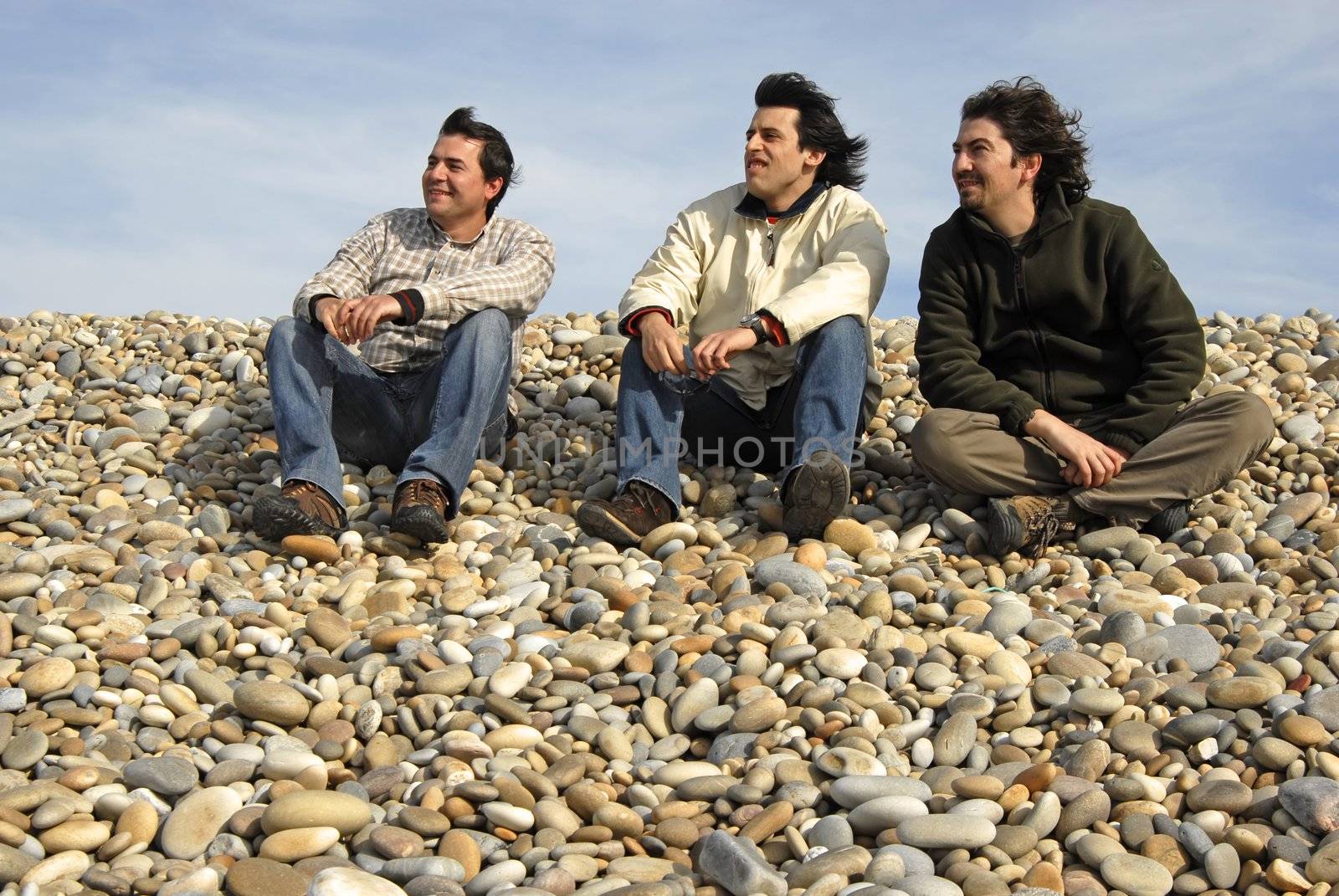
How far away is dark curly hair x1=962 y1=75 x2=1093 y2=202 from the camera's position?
5148mm

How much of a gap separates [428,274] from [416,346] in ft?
A: 1.06

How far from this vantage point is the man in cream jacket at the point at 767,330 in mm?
4918

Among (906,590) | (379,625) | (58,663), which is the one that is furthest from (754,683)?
(58,663)

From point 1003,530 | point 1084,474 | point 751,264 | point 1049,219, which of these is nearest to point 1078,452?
point 1084,474

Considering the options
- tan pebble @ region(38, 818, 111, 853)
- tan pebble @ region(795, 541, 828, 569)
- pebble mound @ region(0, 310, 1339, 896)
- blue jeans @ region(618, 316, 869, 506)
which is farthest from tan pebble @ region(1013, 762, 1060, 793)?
tan pebble @ region(38, 818, 111, 853)

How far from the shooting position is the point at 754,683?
3643 millimetres

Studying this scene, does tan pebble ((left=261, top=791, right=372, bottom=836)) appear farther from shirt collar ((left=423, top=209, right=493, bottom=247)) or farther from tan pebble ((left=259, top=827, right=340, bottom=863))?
shirt collar ((left=423, top=209, right=493, bottom=247))

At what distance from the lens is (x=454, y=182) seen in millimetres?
5672

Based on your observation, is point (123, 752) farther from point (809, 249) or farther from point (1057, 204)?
point (1057, 204)

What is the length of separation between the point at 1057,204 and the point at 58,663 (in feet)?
12.6

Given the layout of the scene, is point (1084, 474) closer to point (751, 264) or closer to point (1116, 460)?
point (1116, 460)

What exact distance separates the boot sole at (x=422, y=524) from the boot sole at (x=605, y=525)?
512 mm

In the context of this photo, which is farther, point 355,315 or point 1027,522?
point 355,315

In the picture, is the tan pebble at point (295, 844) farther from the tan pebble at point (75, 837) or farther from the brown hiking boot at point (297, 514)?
the brown hiking boot at point (297, 514)
